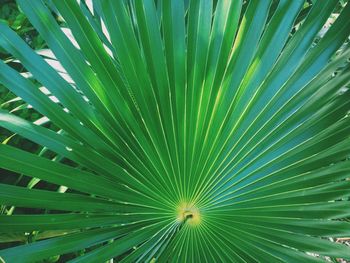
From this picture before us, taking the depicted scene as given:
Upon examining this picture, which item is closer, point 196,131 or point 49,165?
point 49,165

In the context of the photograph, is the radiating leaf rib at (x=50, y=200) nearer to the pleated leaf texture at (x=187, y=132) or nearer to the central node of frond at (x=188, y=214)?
the pleated leaf texture at (x=187, y=132)

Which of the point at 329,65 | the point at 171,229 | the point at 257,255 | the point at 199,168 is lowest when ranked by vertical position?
the point at 257,255

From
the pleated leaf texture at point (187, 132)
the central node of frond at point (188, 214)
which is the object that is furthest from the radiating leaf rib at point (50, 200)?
the central node of frond at point (188, 214)

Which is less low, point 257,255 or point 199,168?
point 199,168

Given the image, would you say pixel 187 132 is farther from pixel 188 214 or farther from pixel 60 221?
pixel 60 221

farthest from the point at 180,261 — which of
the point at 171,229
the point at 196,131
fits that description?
the point at 196,131

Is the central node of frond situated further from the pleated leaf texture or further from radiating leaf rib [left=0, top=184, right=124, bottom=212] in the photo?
radiating leaf rib [left=0, top=184, right=124, bottom=212]

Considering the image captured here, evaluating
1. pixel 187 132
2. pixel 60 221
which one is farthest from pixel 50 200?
pixel 187 132

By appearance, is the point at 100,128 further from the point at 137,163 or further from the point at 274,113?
the point at 274,113
